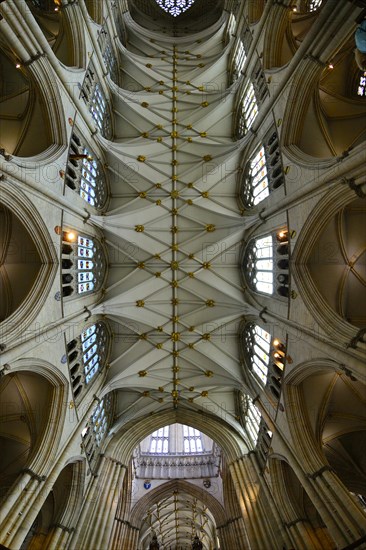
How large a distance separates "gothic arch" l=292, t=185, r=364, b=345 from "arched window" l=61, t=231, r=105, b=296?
7.73m

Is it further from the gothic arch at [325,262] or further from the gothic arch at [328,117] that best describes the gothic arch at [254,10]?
the gothic arch at [325,262]

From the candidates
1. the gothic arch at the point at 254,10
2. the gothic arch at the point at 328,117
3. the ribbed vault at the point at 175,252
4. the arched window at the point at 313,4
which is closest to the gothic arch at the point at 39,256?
the ribbed vault at the point at 175,252

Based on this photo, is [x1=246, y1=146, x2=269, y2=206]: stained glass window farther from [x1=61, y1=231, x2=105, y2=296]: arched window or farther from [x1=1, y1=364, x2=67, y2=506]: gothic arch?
[x1=1, y1=364, x2=67, y2=506]: gothic arch

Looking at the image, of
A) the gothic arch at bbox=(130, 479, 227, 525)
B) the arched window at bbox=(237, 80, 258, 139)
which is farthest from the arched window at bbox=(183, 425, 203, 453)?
the arched window at bbox=(237, 80, 258, 139)

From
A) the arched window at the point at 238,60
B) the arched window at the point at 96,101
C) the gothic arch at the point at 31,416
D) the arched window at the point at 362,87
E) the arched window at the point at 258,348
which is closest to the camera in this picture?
the gothic arch at the point at 31,416

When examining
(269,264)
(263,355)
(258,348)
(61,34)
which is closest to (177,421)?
(258,348)

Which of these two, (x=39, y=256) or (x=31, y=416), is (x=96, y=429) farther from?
(x=39, y=256)

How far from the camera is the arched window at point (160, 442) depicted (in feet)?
81.1

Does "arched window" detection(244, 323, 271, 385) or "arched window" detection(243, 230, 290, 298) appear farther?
"arched window" detection(244, 323, 271, 385)

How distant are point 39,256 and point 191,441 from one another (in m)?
21.8

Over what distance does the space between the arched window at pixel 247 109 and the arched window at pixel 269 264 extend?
18.4ft

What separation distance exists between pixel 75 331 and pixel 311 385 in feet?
28.8

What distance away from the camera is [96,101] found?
45.4 ft

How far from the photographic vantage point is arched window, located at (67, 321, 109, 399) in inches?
450
